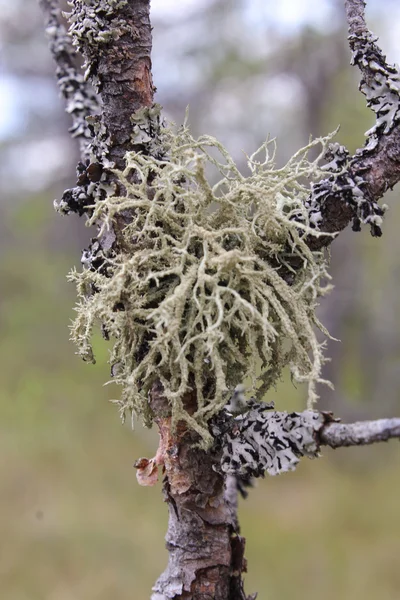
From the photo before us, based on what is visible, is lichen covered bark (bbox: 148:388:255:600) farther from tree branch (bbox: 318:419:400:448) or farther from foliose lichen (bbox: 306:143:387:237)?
foliose lichen (bbox: 306:143:387:237)

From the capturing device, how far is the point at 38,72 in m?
2.64

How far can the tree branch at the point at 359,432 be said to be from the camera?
31cm

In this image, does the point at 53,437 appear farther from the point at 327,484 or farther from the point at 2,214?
the point at 2,214

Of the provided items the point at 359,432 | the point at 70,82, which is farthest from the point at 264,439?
the point at 70,82

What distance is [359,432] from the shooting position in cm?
33

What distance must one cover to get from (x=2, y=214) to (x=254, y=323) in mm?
3385

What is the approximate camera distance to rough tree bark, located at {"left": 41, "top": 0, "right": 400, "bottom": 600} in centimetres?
43

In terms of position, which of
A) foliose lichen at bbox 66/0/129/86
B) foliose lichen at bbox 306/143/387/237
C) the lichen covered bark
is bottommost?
the lichen covered bark

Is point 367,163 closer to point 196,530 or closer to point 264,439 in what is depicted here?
point 264,439

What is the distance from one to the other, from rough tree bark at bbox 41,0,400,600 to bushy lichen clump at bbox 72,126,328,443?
0.03 m

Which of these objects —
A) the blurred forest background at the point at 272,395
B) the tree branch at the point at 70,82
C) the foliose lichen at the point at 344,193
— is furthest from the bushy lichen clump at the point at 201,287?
the blurred forest background at the point at 272,395

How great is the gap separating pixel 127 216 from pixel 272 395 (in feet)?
7.05

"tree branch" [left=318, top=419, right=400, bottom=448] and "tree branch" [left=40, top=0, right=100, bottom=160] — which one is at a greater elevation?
"tree branch" [left=40, top=0, right=100, bottom=160]

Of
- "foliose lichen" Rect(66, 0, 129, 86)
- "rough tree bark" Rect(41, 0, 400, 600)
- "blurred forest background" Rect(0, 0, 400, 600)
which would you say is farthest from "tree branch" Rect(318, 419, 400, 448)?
"blurred forest background" Rect(0, 0, 400, 600)
